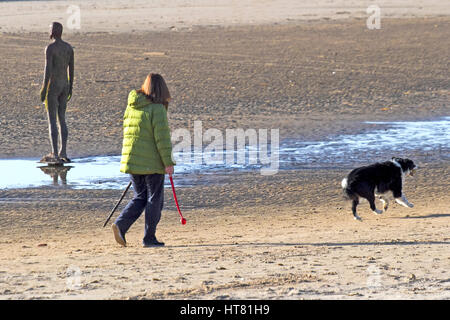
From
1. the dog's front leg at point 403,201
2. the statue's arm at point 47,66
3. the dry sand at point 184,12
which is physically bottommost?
the dog's front leg at point 403,201

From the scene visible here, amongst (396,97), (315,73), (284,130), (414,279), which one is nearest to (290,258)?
(414,279)

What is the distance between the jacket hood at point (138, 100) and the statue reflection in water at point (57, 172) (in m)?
3.55

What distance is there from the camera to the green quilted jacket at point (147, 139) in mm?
8234

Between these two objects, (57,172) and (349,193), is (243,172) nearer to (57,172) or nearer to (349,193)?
(57,172)

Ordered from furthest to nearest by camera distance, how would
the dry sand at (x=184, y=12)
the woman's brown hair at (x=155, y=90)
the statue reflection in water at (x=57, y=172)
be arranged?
→ 1. the dry sand at (x=184, y=12)
2. the statue reflection in water at (x=57, y=172)
3. the woman's brown hair at (x=155, y=90)

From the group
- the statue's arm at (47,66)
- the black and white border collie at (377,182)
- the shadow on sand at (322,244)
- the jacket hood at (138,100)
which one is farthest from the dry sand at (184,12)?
the shadow on sand at (322,244)

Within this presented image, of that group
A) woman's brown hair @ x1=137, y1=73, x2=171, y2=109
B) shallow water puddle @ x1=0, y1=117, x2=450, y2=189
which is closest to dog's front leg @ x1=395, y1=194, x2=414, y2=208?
shallow water puddle @ x1=0, y1=117, x2=450, y2=189

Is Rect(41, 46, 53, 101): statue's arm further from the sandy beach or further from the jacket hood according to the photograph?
the jacket hood

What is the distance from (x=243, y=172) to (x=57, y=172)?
97.3 inches

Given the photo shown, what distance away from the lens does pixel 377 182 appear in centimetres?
1005

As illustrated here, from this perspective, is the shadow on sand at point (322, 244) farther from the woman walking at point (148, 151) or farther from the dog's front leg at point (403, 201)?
the dog's front leg at point (403, 201)

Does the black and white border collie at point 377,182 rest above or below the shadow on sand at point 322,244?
above

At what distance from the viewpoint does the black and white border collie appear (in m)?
9.91

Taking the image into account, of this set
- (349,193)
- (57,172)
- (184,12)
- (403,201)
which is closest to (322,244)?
(349,193)
